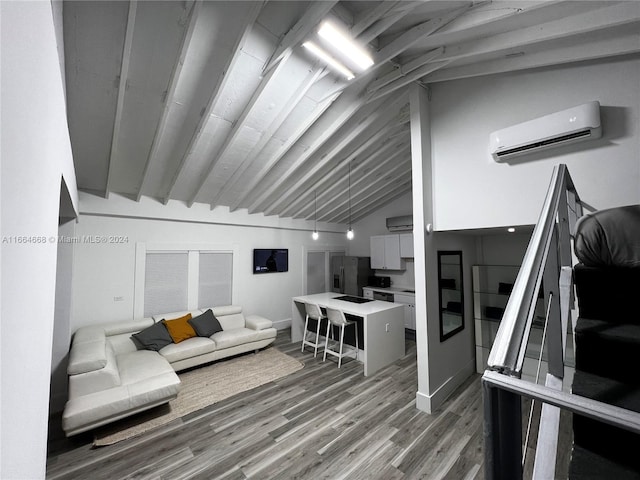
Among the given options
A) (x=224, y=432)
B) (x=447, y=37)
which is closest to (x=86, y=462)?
(x=224, y=432)

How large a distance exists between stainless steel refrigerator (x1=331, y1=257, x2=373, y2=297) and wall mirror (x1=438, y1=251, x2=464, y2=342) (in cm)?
306

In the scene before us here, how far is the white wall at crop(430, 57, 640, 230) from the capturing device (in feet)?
6.72

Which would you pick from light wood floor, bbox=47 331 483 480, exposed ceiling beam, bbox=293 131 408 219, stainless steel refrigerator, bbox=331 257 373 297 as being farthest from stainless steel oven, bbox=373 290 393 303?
light wood floor, bbox=47 331 483 480

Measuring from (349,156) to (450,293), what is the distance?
2621 millimetres

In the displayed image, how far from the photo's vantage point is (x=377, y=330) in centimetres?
393

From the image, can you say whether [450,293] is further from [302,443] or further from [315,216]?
[315,216]

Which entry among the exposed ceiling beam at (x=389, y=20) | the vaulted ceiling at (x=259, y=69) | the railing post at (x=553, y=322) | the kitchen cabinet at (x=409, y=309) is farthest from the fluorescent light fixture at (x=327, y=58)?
the kitchen cabinet at (x=409, y=309)

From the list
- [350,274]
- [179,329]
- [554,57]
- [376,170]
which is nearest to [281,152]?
[376,170]

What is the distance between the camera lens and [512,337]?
0.62m

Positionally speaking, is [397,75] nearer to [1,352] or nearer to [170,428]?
[1,352]

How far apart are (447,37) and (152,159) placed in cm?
350

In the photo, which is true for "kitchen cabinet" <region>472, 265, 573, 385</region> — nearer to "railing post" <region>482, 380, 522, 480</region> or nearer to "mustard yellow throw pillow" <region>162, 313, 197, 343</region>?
"railing post" <region>482, 380, 522, 480</region>

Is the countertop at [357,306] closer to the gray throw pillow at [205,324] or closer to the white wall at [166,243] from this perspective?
the white wall at [166,243]

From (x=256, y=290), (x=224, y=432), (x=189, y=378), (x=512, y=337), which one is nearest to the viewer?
(x=512, y=337)
